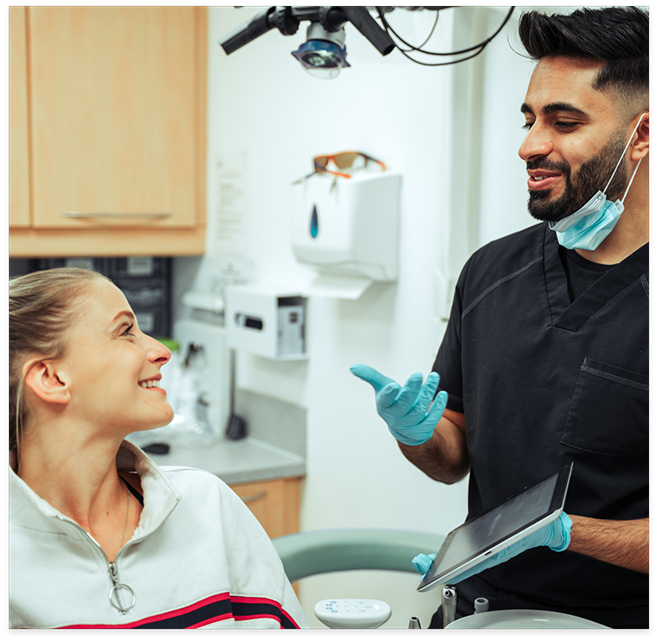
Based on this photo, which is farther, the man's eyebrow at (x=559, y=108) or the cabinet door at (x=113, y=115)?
the cabinet door at (x=113, y=115)

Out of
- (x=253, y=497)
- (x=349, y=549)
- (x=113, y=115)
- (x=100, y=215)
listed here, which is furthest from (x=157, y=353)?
(x=113, y=115)

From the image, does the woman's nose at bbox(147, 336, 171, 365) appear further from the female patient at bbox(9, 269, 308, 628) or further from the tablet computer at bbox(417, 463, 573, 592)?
the tablet computer at bbox(417, 463, 573, 592)

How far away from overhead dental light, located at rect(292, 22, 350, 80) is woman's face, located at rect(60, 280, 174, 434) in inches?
20.7

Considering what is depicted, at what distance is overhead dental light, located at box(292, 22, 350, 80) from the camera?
4.12 feet

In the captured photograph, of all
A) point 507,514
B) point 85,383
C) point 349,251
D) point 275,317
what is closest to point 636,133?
point 507,514

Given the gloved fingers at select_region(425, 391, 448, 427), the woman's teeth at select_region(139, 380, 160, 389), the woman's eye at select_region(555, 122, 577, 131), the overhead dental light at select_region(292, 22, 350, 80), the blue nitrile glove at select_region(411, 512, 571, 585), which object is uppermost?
the overhead dental light at select_region(292, 22, 350, 80)

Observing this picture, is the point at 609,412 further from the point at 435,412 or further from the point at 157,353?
the point at 157,353

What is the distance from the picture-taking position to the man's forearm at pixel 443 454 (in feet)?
4.59

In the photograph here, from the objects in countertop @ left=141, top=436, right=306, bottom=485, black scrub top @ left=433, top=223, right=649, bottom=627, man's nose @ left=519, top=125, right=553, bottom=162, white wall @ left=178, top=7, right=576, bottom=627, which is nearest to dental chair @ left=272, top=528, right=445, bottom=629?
white wall @ left=178, top=7, right=576, bottom=627

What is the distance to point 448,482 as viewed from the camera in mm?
1509

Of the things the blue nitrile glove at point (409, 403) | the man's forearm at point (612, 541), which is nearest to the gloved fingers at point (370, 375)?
the blue nitrile glove at point (409, 403)

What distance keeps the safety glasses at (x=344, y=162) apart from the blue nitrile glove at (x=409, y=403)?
0.86m

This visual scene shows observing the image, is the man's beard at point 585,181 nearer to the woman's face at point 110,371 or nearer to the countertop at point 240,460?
the woman's face at point 110,371
